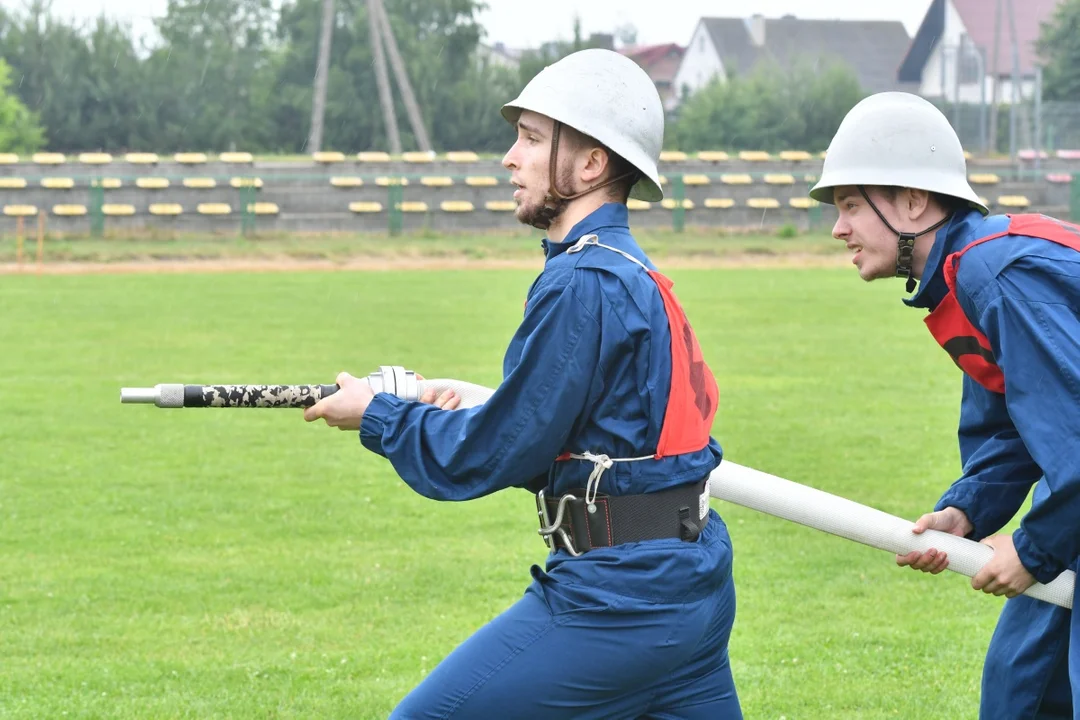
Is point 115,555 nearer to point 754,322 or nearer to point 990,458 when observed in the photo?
point 990,458

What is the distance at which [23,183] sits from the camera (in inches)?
1540

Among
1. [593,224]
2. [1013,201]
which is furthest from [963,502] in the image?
[1013,201]

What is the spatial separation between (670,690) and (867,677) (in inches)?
118

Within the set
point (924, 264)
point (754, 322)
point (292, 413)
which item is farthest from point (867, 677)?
point (754, 322)

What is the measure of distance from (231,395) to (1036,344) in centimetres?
189

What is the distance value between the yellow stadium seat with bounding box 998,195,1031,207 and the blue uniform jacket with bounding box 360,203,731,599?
40.9 m

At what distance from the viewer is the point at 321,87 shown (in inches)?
2160

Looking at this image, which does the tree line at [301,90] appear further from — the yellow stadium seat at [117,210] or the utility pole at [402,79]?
the yellow stadium seat at [117,210]

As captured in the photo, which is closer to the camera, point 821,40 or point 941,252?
point 941,252

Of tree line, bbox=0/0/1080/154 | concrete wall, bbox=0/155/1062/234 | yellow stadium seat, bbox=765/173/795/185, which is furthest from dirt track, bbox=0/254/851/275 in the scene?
tree line, bbox=0/0/1080/154

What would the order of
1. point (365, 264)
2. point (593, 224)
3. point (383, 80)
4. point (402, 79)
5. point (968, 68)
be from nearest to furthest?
point (593, 224)
point (365, 264)
point (402, 79)
point (383, 80)
point (968, 68)

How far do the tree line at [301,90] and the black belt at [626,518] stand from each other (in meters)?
54.2

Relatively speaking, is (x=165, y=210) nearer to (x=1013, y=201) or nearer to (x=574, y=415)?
(x=1013, y=201)

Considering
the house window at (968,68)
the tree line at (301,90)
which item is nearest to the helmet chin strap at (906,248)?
the tree line at (301,90)
